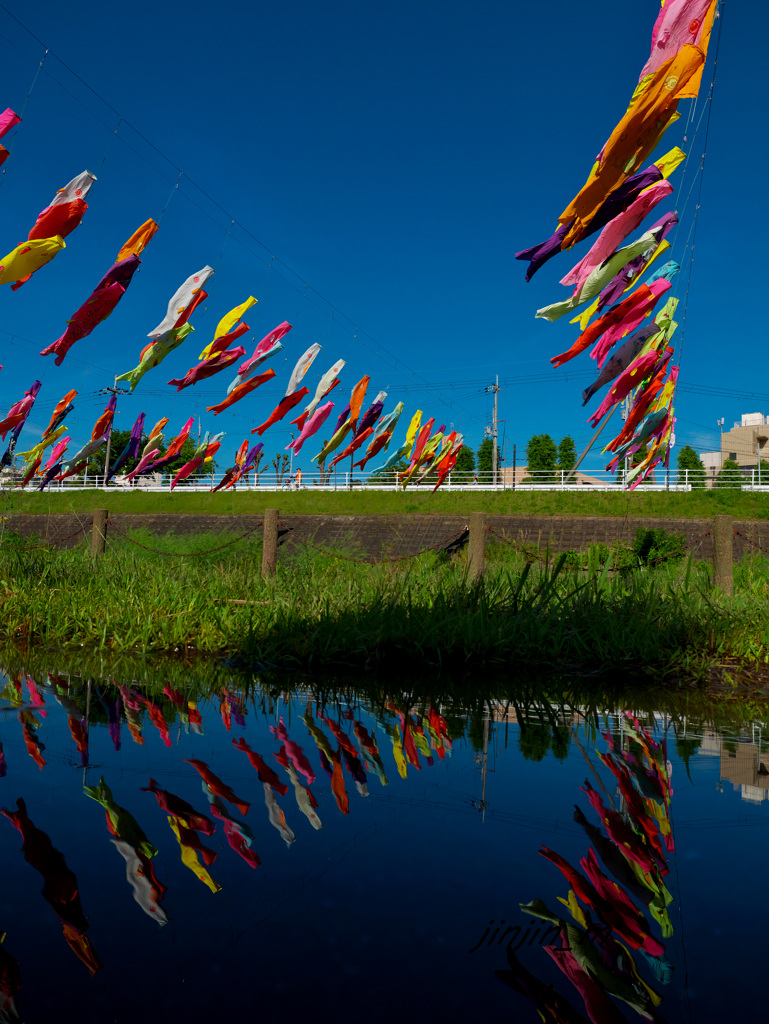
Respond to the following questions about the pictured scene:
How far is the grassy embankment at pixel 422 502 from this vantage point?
19.2 meters

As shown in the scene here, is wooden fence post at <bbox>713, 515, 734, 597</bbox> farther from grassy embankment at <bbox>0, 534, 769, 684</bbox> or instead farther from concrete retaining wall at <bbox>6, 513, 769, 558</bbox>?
concrete retaining wall at <bbox>6, 513, 769, 558</bbox>

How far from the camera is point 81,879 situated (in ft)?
5.31

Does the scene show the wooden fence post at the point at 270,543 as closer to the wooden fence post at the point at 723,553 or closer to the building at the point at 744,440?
the wooden fence post at the point at 723,553

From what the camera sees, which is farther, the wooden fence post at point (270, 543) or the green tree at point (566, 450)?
the green tree at point (566, 450)

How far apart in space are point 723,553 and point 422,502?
16.3 metres

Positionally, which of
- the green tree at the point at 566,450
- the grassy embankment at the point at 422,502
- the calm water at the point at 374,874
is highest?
the green tree at the point at 566,450

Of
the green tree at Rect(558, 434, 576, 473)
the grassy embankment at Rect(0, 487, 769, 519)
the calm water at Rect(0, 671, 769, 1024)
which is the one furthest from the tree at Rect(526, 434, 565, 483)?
the calm water at Rect(0, 671, 769, 1024)

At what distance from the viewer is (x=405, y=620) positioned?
4.95 meters

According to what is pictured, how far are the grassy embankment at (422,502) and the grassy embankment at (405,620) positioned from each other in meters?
11.6

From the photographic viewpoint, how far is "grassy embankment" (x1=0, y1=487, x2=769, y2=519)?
19234mm

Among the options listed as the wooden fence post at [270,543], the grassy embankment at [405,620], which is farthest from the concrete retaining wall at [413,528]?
the grassy embankment at [405,620]

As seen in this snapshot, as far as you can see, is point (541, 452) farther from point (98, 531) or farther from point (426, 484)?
point (98, 531)

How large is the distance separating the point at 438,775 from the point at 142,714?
1.61m

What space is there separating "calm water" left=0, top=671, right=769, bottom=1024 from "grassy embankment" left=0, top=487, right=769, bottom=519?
15.4 metres
